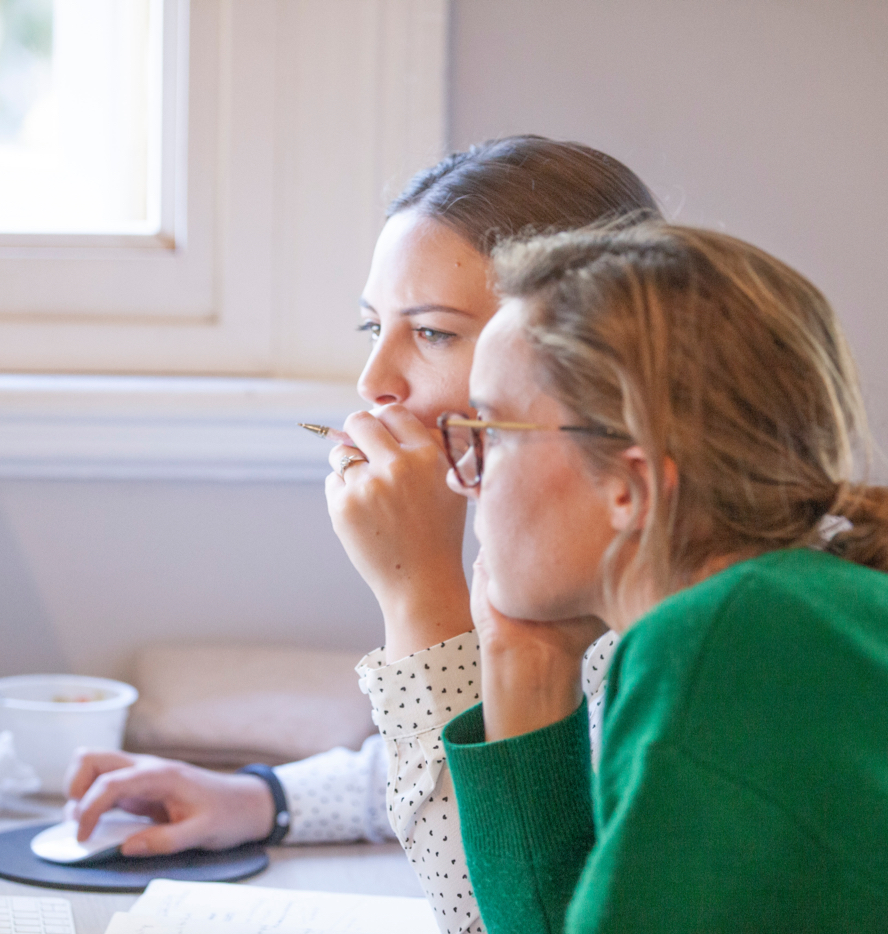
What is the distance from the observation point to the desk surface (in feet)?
2.96

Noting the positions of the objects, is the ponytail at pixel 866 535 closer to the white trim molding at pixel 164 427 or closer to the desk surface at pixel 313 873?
the desk surface at pixel 313 873

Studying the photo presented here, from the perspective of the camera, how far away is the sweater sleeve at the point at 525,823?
649mm

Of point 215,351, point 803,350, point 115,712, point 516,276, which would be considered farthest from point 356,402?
point 803,350

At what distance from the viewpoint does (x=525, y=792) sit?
0.66 meters

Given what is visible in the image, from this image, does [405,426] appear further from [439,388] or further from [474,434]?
[474,434]

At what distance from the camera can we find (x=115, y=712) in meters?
1.19

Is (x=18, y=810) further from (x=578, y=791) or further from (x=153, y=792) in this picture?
(x=578, y=791)

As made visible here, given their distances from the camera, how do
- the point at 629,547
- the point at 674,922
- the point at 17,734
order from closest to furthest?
1. the point at 674,922
2. the point at 629,547
3. the point at 17,734

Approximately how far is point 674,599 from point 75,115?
137 cm

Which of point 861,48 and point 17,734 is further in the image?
point 861,48

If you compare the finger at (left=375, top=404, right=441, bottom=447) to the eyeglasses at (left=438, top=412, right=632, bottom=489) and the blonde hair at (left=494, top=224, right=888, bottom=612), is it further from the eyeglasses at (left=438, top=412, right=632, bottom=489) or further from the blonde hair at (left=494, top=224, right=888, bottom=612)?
the blonde hair at (left=494, top=224, right=888, bottom=612)

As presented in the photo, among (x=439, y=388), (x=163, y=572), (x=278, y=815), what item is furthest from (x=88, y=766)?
(x=439, y=388)

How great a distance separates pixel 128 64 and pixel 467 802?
1.26 metres

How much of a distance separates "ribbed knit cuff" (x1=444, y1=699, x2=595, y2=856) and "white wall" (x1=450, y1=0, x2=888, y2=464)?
0.88 metres
